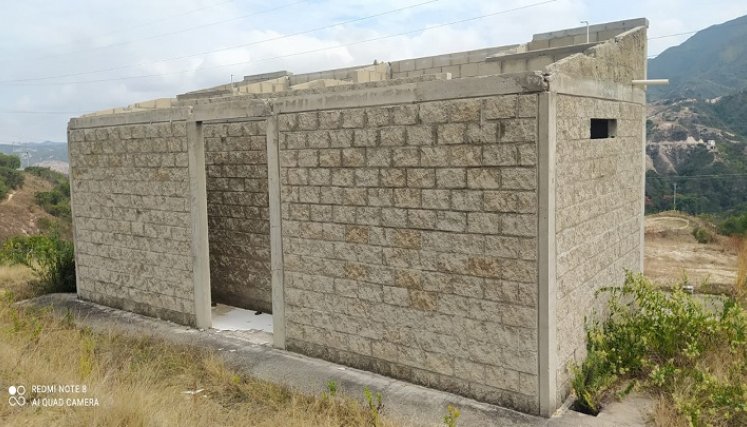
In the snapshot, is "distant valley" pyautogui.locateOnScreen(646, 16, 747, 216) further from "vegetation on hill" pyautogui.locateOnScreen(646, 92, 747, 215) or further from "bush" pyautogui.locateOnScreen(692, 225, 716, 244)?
"bush" pyautogui.locateOnScreen(692, 225, 716, 244)

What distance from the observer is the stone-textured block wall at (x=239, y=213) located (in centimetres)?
925

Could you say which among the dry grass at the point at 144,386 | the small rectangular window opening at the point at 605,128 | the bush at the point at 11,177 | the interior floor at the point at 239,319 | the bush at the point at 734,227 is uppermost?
the small rectangular window opening at the point at 605,128

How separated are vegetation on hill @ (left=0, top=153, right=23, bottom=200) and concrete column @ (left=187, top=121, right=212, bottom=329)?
40221mm

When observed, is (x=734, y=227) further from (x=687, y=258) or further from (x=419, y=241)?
(x=419, y=241)

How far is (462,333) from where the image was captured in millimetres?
5957

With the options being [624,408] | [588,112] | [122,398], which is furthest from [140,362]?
[588,112]

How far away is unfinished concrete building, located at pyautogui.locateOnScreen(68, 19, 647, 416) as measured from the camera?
5535 millimetres

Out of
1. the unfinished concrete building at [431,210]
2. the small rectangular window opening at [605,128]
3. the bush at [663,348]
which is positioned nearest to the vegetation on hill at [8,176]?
the unfinished concrete building at [431,210]

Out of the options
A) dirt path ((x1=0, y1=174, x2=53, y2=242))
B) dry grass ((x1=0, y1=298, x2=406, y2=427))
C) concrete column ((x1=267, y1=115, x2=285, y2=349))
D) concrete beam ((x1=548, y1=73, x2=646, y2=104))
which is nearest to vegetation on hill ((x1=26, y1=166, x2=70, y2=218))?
dirt path ((x1=0, y1=174, x2=53, y2=242))

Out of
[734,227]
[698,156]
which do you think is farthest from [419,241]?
[698,156]

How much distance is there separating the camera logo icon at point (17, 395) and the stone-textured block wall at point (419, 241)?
305cm

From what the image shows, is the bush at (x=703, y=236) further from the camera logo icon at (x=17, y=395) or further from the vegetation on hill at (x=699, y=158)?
the vegetation on hill at (x=699, y=158)

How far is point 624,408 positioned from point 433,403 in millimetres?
1852

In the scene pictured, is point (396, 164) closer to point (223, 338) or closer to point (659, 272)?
point (223, 338)
